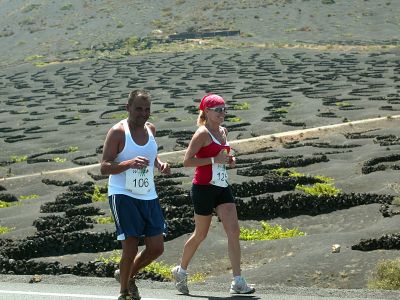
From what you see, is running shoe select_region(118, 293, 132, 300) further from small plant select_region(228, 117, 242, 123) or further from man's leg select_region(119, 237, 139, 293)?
small plant select_region(228, 117, 242, 123)

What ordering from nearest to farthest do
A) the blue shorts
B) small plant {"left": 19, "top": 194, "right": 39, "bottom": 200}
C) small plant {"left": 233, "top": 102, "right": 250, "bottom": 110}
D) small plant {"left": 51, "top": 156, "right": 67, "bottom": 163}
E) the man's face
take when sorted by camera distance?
the blue shorts
the man's face
small plant {"left": 19, "top": 194, "right": 39, "bottom": 200}
small plant {"left": 51, "top": 156, "right": 67, "bottom": 163}
small plant {"left": 233, "top": 102, "right": 250, "bottom": 110}

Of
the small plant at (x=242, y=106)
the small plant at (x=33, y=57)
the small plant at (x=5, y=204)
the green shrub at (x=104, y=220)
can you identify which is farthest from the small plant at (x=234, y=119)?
the small plant at (x=33, y=57)

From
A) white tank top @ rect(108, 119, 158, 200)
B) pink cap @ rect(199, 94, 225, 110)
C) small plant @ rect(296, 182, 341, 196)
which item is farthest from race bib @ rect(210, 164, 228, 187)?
small plant @ rect(296, 182, 341, 196)

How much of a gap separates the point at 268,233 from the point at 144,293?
6.01 m

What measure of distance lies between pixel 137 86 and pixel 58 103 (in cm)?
748

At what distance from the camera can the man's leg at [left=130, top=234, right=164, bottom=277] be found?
336 inches

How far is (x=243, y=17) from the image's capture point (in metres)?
88.6

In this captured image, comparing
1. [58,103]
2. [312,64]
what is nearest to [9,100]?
[58,103]

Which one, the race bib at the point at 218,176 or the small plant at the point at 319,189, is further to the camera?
the small plant at the point at 319,189

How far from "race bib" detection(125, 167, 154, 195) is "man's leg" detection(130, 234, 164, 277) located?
518 millimetres

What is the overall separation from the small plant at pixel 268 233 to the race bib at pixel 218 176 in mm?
5637

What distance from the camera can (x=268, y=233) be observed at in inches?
597

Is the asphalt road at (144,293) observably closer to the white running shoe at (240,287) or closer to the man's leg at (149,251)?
the white running shoe at (240,287)

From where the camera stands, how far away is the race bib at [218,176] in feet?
30.1
